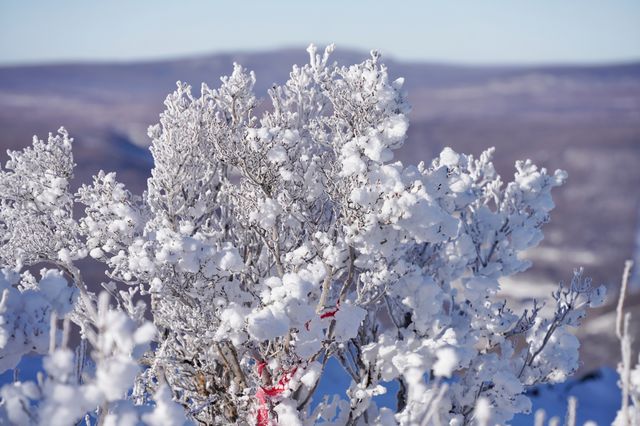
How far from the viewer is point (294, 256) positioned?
2.63 m

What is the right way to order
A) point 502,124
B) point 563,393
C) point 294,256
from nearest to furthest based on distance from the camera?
point 294,256 < point 563,393 < point 502,124

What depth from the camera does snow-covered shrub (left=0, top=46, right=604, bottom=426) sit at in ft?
7.72

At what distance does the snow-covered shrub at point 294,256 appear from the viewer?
235 centimetres

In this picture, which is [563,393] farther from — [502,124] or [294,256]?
[502,124]

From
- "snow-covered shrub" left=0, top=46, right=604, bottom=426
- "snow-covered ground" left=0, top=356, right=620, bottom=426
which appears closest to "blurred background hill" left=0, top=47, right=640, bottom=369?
"snow-covered shrub" left=0, top=46, right=604, bottom=426

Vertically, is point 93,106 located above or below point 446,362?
below

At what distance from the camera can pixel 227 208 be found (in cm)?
320

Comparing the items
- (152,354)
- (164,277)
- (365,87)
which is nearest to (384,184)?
(365,87)

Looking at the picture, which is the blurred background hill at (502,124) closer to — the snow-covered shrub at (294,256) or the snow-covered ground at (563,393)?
the snow-covered shrub at (294,256)

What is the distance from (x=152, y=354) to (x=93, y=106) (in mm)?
90475

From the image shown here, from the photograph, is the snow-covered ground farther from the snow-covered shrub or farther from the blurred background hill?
the snow-covered shrub

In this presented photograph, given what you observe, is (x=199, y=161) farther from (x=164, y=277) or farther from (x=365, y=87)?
(x=365, y=87)

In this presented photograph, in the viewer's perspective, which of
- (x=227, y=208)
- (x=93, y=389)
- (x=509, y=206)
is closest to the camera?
(x=93, y=389)

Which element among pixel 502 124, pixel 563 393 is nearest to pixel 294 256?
pixel 563 393
